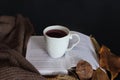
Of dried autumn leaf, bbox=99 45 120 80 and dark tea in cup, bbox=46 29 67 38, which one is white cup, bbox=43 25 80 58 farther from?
dried autumn leaf, bbox=99 45 120 80

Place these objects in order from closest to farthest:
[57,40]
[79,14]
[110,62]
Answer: [57,40] → [110,62] → [79,14]

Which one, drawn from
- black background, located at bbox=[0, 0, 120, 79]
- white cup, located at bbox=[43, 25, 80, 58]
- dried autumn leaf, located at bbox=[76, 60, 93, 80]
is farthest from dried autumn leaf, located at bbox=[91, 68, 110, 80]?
black background, located at bbox=[0, 0, 120, 79]

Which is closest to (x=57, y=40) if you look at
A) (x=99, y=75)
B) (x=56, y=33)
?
(x=56, y=33)

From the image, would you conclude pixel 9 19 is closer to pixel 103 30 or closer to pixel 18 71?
pixel 18 71

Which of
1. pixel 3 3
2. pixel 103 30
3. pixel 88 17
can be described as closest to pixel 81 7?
pixel 88 17

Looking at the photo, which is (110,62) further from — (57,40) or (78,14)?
(78,14)
